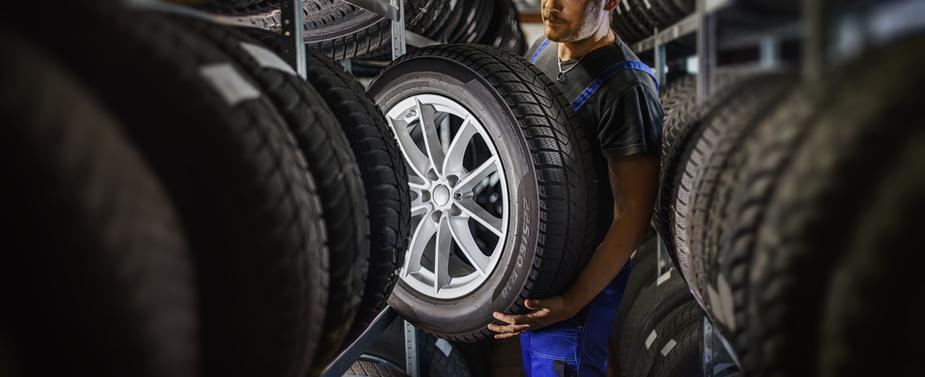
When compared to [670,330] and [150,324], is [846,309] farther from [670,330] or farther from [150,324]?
[670,330]

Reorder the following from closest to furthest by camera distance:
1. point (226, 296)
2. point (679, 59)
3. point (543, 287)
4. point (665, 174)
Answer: point (226, 296)
point (665, 174)
point (543, 287)
point (679, 59)

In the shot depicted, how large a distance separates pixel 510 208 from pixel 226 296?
4.10ft

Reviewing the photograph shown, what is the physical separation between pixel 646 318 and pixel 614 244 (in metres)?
0.73

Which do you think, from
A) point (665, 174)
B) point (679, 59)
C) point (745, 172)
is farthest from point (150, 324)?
point (679, 59)

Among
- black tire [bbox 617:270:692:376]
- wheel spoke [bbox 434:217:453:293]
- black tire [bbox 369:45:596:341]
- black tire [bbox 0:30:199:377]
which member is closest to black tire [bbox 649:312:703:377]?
black tire [bbox 617:270:692:376]

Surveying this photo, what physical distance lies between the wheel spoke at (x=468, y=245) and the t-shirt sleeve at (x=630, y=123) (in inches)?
21.8

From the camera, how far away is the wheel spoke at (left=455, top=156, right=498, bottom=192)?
6.89 ft

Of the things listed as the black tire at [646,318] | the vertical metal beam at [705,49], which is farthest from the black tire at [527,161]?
the vertical metal beam at [705,49]

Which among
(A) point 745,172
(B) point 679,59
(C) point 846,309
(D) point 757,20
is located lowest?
(C) point 846,309

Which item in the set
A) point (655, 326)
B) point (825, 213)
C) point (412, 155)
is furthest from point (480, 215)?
point (825, 213)

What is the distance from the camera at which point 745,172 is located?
0.73m

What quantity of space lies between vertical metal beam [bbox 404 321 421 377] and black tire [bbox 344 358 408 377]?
10 cm

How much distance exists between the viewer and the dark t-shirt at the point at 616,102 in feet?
6.12

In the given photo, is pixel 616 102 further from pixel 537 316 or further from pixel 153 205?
pixel 153 205
